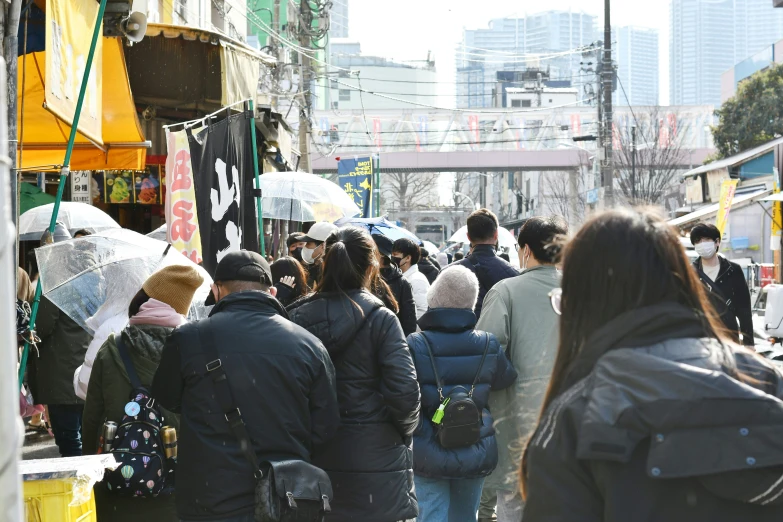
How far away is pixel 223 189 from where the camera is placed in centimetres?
765

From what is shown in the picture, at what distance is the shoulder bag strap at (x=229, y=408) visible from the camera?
3.99 m

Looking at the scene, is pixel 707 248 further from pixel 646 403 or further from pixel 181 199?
pixel 646 403

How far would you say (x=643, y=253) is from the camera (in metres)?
2.22

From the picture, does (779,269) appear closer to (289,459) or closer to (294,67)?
(294,67)

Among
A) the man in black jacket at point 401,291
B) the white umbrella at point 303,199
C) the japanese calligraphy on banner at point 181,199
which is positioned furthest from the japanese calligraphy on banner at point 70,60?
the white umbrella at point 303,199

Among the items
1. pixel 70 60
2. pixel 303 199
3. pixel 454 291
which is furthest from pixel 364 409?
pixel 303 199

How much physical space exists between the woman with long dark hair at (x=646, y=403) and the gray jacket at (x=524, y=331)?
3.09 m

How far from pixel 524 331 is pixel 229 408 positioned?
6.92 feet

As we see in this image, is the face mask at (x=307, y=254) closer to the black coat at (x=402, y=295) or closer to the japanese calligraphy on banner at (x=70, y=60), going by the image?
the black coat at (x=402, y=295)

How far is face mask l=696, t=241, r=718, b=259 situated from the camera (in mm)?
8320

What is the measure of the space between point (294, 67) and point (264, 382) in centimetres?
2244

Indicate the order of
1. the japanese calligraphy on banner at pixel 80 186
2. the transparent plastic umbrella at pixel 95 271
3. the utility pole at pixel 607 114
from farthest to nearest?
1. the utility pole at pixel 607 114
2. the japanese calligraphy on banner at pixel 80 186
3. the transparent plastic umbrella at pixel 95 271

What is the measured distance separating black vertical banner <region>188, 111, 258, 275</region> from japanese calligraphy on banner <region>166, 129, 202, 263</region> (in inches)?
1.9

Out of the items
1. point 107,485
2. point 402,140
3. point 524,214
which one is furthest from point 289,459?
point 524,214
